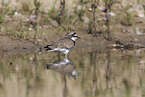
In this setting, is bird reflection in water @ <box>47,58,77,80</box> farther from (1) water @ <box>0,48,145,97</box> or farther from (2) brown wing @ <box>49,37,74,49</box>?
(2) brown wing @ <box>49,37,74,49</box>

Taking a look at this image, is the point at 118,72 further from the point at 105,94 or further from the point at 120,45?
the point at 120,45

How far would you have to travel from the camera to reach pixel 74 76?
24.4 feet

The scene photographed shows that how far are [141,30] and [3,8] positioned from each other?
6.88m

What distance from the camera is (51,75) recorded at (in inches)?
299

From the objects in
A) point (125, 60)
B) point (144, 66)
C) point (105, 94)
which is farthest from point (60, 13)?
point (105, 94)

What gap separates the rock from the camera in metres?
17.6

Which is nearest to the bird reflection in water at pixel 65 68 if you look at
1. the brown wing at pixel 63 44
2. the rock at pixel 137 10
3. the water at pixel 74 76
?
the water at pixel 74 76

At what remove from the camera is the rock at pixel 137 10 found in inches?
693

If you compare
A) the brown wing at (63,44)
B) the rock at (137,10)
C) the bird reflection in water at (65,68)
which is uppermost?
the rock at (137,10)

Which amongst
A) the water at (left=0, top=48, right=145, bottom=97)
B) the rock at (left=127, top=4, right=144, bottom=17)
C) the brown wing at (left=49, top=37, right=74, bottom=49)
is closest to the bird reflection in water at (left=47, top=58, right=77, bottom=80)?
the water at (left=0, top=48, right=145, bottom=97)

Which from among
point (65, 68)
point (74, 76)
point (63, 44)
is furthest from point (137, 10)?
point (74, 76)

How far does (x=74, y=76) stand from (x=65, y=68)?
45.1 inches

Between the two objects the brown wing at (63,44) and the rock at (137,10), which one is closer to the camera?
the brown wing at (63,44)

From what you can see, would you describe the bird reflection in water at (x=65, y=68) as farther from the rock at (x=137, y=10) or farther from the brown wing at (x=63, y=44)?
the rock at (x=137, y=10)
